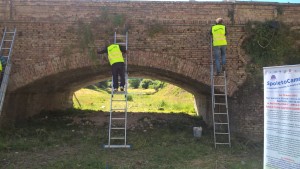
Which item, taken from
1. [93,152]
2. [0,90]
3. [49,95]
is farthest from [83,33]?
[49,95]

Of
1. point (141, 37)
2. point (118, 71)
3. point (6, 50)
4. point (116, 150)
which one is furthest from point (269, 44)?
point (6, 50)

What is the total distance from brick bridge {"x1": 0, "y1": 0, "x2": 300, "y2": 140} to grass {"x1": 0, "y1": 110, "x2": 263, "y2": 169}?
4.21ft

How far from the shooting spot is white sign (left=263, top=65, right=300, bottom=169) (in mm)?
4477

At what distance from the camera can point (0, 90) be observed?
9.41 metres

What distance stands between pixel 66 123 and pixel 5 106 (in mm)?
2709

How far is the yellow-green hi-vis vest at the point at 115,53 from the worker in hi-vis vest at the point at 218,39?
2854 millimetres

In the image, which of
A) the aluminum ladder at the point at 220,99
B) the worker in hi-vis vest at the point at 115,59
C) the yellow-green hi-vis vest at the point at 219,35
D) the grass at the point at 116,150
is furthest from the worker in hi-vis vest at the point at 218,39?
the worker in hi-vis vest at the point at 115,59

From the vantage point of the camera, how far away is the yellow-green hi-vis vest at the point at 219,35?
980 centimetres

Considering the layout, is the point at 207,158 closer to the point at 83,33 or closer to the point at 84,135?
the point at 84,135

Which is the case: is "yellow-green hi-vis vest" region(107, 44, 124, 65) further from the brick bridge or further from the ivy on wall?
the ivy on wall

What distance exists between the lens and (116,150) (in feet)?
29.0

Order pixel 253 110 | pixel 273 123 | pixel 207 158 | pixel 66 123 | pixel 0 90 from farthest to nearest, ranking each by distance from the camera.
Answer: pixel 66 123
pixel 253 110
pixel 0 90
pixel 207 158
pixel 273 123

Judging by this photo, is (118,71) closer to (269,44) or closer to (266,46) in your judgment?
(266,46)

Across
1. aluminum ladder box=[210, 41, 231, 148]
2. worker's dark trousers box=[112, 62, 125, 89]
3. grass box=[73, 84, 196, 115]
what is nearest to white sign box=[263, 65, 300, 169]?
aluminum ladder box=[210, 41, 231, 148]
